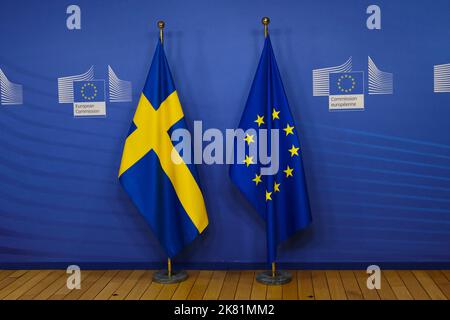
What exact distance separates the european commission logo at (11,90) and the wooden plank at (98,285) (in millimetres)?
1417

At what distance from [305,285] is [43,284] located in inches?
69.8

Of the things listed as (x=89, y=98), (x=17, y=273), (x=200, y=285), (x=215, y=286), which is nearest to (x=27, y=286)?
(x=17, y=273)

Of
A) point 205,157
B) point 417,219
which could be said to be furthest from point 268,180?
point 417,219

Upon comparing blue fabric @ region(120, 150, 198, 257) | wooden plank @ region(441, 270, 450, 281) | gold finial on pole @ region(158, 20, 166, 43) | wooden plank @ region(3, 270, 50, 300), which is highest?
gold finial on pole @ region(158, 20, 166, 43)

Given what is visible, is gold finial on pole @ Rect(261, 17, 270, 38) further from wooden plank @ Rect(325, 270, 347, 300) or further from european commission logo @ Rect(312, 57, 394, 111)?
wooden plank @ Rect(325, 270, 347, 300)

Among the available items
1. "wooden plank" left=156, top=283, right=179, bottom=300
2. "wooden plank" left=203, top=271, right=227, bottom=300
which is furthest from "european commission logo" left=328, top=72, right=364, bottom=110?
"wooden plank" left=156, top=283, right=179, bottom=300

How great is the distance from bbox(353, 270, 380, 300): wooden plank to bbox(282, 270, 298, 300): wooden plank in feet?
1.37

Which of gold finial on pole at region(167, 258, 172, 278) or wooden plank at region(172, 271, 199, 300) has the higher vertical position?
gold finial on pole at region(167, 258, 172, 278)

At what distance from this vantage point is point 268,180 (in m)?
3.55

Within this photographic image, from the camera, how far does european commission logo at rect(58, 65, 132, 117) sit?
3883 millimetres

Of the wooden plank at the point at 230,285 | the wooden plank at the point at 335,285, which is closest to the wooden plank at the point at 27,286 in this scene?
the wooden plank at the point at 230,285

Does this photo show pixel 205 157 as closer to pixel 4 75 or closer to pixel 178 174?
pixel 178 174

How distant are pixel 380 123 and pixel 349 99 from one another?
0.27 meters

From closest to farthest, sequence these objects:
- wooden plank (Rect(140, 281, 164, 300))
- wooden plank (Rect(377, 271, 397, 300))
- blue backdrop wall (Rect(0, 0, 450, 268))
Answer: wooden plank (Rect(377, 271, 397, 300)), wooden plank (Rect(140, 281, 164, 300)), blue backdrop wall (Rect(0, 0, 450, 268))
